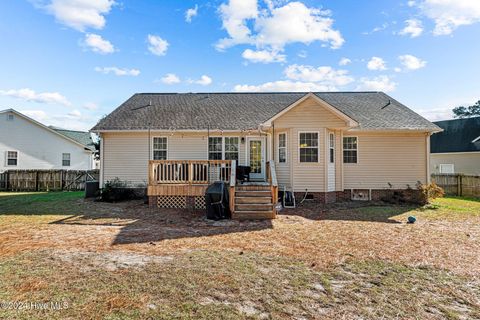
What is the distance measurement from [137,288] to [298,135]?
9.31 meters

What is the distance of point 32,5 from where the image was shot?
35.8 feet

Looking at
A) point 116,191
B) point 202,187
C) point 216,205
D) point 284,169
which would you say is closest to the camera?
point 216,205

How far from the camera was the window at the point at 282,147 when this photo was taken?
12.0m

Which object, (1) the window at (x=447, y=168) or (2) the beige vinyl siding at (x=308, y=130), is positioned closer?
(2) the beige vinyl siding at (x=308, y=130)

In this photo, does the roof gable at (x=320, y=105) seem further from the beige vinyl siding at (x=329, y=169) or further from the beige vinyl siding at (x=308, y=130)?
the beige vinyl siding at (x=329, y=169)

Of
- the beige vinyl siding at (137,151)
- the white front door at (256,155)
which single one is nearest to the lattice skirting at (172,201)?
the beige vinyl siding at (137,151)

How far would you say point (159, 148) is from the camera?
13.6 metres

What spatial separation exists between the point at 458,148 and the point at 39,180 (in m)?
33.6

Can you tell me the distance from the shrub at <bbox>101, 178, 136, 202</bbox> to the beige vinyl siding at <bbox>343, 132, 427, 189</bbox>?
35.2ft

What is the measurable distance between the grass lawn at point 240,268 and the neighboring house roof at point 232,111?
5.97 meters

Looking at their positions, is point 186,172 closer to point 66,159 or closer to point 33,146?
point 66,159

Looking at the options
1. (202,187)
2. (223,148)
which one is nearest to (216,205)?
(202,187)

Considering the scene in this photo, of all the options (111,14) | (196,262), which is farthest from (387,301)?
(111,14)

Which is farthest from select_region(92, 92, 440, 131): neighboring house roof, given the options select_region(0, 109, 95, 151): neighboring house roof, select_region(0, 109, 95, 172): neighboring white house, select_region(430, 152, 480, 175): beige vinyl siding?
select_region(430, 152, 480, 175): beige vinyl siding
